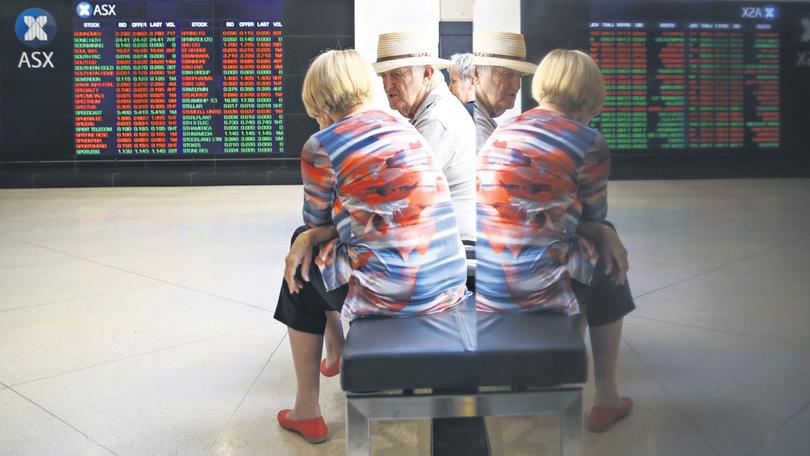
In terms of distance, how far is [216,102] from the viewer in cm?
860

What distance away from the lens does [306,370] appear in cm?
175

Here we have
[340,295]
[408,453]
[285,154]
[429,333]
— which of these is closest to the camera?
[429,333]

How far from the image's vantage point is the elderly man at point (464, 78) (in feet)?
2.52

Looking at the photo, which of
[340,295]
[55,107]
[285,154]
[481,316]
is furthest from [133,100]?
[481,316]

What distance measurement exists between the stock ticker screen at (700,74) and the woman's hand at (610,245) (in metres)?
0.08

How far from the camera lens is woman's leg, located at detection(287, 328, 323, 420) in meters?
1.72

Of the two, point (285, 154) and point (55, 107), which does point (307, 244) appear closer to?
point (285, 154)

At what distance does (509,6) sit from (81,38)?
28.6 ft

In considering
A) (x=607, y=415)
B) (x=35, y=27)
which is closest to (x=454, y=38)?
(x=607, y=415)

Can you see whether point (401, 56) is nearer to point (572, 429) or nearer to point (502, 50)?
point (502, 50)

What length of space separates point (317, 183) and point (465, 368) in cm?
43

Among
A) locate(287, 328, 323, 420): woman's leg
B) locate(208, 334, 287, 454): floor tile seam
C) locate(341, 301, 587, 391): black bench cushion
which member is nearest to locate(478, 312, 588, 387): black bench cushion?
locate(341, 301, 587, 391): black bench cushion

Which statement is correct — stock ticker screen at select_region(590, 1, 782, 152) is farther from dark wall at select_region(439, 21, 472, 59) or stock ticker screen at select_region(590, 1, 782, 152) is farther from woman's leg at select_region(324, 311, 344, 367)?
woman's leg at select_region(324, 311, 344, 367)

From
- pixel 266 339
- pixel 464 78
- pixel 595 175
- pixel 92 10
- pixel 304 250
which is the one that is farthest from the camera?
pixel 92 10
